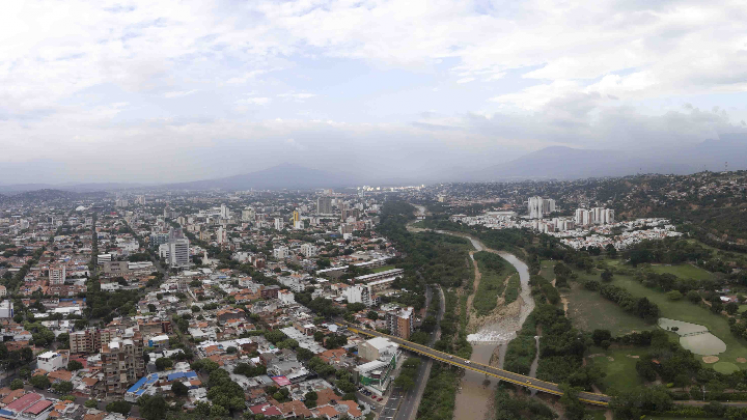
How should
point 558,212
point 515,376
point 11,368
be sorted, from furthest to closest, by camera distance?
point 558,212, point 11,368, point 515,376

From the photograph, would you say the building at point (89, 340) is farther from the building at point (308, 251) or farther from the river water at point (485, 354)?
the building at point (308, 251)

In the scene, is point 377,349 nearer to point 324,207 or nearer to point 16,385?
point 16,385

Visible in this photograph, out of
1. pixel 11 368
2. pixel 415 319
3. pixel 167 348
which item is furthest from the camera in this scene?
pixel 415 319

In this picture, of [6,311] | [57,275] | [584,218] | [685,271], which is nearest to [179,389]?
A: [6,311]

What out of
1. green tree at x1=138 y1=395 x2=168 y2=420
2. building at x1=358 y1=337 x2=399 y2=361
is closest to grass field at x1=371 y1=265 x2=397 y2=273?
building at x1=358 y1=337 x2=399 y2=361

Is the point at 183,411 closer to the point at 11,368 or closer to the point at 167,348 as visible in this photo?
the point at 167,348

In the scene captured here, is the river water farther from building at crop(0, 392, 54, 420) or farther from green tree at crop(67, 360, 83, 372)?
green tree at crop(67, 360, 83, 372)

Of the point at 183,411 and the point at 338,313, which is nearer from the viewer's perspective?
the point at 183,411

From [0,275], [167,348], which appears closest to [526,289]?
[167,348]
